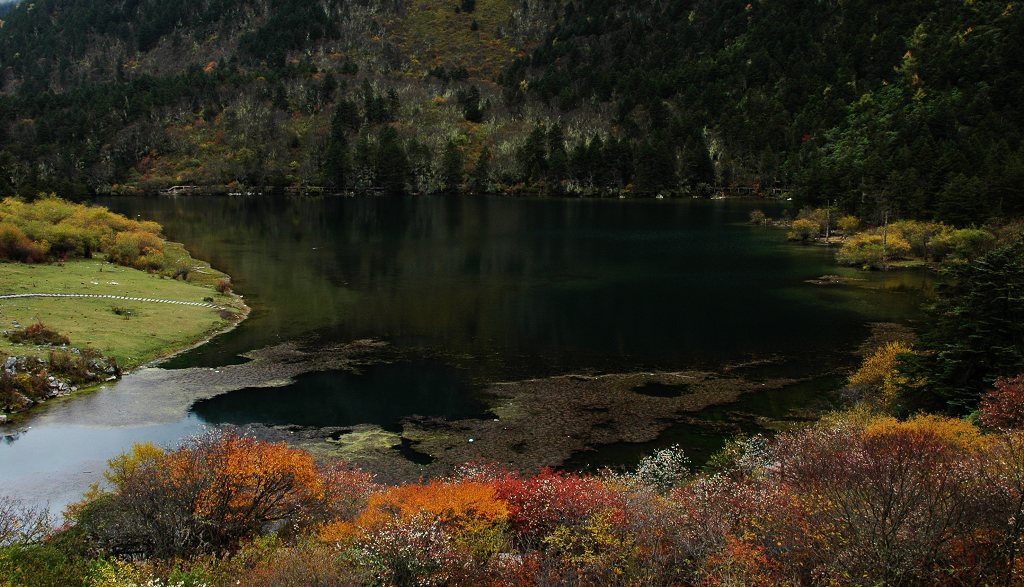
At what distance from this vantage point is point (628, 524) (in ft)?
62.4

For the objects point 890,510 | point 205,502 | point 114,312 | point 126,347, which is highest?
point 890,510

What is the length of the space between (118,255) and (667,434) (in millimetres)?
74725

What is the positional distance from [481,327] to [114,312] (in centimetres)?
3259

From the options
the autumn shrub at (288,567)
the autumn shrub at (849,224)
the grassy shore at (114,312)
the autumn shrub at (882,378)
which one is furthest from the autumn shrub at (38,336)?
the autumn shrub at (849,224)

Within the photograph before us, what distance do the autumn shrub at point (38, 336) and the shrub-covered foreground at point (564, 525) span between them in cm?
3073

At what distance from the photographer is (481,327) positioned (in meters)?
59.2

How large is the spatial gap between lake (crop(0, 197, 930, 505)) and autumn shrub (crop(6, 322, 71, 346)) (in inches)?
271

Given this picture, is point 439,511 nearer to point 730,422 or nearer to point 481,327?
point 730,422

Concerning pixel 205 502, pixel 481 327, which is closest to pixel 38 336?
pixel 481 327

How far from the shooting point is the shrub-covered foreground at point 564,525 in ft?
53.2

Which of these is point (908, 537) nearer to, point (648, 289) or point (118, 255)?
point (648, 289)

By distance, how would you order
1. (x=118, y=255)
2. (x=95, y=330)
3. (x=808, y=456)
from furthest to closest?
(x=118, y=255)
(x=95, y=330)
(x=808, y=456)

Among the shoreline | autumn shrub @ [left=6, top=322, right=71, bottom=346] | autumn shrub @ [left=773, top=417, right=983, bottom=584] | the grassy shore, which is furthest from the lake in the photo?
autumn shrub @ [left=773, top=417, right=983, bottom=584]

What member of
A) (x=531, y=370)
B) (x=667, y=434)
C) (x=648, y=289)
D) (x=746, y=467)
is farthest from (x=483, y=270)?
(x=746, y=467)
